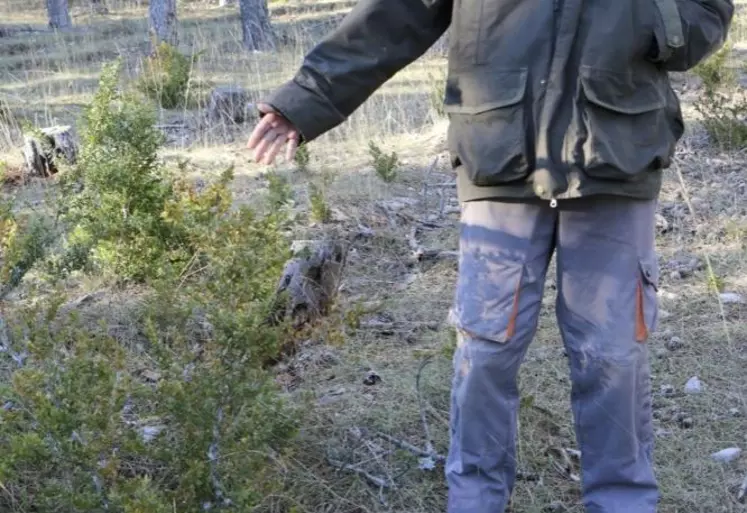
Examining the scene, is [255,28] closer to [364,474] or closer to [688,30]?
[364,474]

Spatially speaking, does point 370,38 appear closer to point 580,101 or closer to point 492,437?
point 580,101

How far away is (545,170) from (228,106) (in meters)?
6.41

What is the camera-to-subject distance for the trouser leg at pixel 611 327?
2529 mm

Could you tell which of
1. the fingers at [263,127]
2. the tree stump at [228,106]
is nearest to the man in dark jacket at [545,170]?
the fingers at [263,127]

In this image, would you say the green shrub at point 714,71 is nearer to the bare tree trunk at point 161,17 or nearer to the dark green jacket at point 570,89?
the dark green jacket at point 570,89

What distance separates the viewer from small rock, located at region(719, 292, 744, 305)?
4523mm

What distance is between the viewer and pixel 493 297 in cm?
257

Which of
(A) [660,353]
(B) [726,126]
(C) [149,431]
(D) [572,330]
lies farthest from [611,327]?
(B) [726,126]

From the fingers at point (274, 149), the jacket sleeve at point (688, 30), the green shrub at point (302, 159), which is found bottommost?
the green shrub at point (302, 159)

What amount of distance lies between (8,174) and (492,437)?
193 inches

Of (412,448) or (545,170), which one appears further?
(412,448)

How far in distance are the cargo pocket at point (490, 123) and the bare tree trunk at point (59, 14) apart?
18303mm

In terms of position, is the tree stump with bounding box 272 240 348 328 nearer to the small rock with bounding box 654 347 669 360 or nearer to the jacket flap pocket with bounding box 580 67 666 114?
the small rock with bounding box 654 347 669 360

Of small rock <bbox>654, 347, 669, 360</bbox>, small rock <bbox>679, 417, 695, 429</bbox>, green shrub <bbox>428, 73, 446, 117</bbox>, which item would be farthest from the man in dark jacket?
green shrub <bbox>428, 73, 446, 117</bbox>
